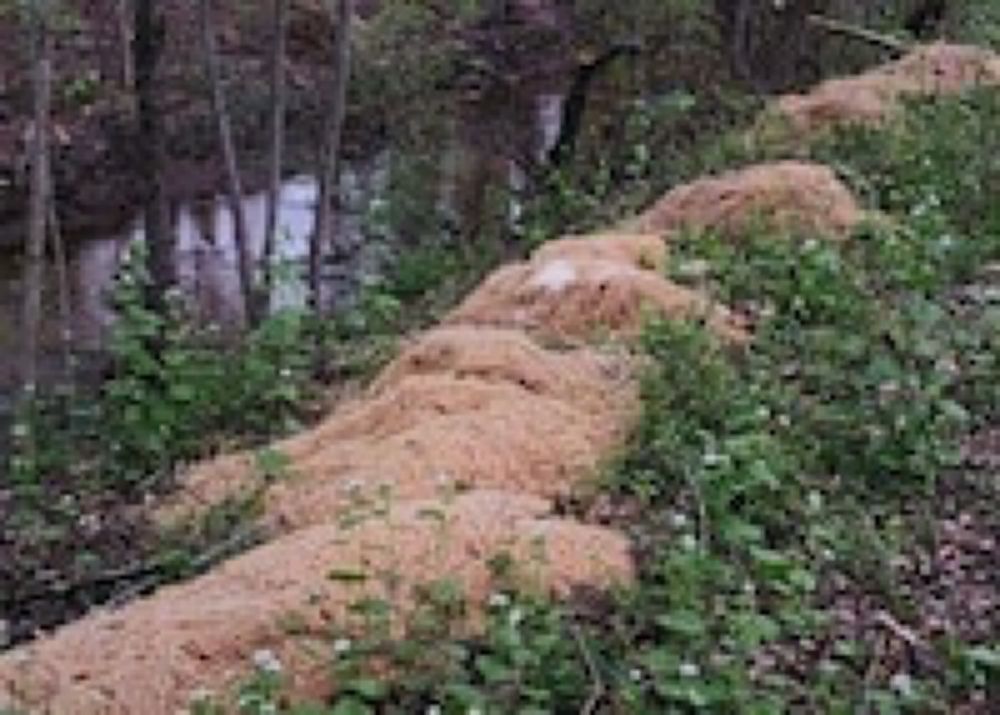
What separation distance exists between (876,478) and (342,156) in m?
15.8

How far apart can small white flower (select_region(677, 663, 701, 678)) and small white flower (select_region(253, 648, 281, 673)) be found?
100cm

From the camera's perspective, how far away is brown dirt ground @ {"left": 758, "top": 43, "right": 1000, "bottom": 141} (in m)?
10.6

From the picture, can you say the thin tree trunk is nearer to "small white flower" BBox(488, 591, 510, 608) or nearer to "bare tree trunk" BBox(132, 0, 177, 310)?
"bare tree trunk" BBox(132, 0, 177, 310)

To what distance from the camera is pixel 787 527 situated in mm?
5449

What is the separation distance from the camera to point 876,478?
19.4ft

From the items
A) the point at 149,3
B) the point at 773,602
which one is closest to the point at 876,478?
the point at 773,602

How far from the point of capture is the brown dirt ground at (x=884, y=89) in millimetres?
10641

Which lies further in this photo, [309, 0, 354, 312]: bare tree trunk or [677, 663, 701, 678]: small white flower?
[309, 0, 354, 312]: bare tree trunk

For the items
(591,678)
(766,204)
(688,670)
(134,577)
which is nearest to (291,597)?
(591,678)

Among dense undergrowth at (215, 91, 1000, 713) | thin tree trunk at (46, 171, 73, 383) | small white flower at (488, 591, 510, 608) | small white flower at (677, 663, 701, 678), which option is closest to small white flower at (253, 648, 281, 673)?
dense undergrowth at (215, 91, 1000, 713)

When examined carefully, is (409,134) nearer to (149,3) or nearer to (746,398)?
(149,3)

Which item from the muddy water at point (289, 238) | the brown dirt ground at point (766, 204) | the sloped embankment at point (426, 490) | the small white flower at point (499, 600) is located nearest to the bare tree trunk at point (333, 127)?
the muddy water at point (289, 238)

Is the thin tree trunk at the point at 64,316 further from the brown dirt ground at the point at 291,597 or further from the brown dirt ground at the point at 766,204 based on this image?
the brown dirt ground at the point at 291,597

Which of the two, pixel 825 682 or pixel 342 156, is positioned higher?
pixel 825 682
